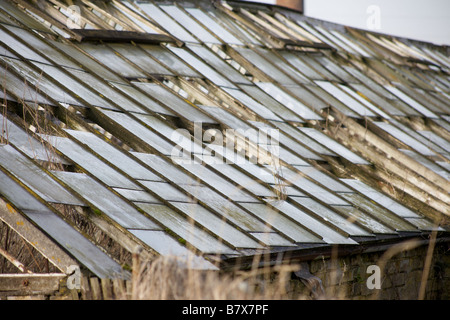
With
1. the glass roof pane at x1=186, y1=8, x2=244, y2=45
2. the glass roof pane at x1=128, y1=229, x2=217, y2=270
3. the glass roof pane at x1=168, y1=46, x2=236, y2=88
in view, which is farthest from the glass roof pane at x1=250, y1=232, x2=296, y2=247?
the glass roof pane at x1=186, y1=8, x2=244, y2=45

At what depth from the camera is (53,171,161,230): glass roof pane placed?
6.37 m

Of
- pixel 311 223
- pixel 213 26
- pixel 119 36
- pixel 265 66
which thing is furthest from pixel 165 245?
pixel 213 26

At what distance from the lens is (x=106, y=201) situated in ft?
21.5

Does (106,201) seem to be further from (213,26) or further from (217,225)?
(213,26)

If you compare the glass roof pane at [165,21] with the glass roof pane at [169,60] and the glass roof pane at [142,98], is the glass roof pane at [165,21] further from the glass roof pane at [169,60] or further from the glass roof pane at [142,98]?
the glass roof pane at [142,98]

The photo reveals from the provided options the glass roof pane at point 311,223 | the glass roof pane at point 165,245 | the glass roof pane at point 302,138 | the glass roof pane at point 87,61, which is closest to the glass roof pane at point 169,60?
the glass roof pane at point 87,61

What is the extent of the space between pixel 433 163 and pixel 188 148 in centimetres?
516

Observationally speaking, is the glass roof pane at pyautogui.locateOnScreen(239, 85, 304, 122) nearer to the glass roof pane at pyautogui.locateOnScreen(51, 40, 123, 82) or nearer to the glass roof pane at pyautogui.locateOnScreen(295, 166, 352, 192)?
the glass roof pane at pyautogui.locateOnScreen(295, 166, 352, 192)

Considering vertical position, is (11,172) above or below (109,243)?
above

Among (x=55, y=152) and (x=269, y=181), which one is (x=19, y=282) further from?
(x=269, y=181)

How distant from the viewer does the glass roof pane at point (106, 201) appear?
6374mm
